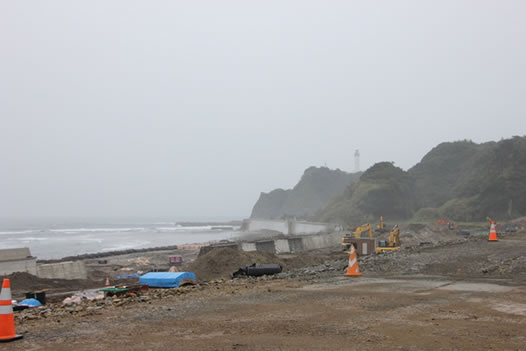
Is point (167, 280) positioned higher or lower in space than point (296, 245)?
higher

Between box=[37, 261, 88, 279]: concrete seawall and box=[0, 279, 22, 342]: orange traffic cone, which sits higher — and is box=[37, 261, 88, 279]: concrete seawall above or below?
below

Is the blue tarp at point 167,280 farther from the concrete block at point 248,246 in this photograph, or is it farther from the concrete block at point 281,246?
the concrete block at point 281,246

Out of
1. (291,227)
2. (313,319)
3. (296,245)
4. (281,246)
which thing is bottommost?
(291,227)

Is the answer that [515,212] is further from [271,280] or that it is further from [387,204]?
[271,280]

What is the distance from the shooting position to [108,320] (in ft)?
23.2

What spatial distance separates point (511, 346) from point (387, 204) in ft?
335

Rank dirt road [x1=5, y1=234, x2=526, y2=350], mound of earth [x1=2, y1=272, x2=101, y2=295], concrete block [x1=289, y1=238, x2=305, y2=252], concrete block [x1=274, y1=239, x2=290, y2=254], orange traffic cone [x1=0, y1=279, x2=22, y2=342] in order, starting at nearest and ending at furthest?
dirt road [x1=5, y1=234, x2=526, y2=350], orange traffic cone [x1=0, y1=279, x2=22, y2=342], mound of earth [x1=2, y1=272, x2=101, y2=295], concrete block [x1=274, y1=239, x2=290, y2=254], concrete block [x1=289, y1=238, x2=305, y2=252]

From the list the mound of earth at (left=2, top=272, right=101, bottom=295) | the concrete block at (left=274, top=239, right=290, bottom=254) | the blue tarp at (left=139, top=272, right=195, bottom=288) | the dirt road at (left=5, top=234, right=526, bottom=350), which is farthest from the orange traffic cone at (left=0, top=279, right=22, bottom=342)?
the concrete block at (left=274, top=239, right=290, bottom=254)

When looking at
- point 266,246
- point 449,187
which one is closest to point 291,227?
point 449,187

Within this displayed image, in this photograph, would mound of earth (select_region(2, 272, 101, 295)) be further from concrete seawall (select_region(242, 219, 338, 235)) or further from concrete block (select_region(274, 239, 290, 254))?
concrete seawall (select_region(242, 219, 338, 235))

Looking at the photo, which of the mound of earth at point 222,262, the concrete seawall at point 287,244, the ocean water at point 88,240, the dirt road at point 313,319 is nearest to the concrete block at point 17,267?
the mound of earth at point 222,262

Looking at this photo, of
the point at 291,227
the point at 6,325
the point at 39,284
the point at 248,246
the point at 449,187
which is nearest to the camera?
the point at 6,325

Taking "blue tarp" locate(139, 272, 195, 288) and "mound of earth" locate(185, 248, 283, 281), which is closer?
"blue tarp" locate(139, 272, 195, 288)

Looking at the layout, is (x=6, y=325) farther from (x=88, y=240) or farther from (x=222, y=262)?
(x=88, y=240)
